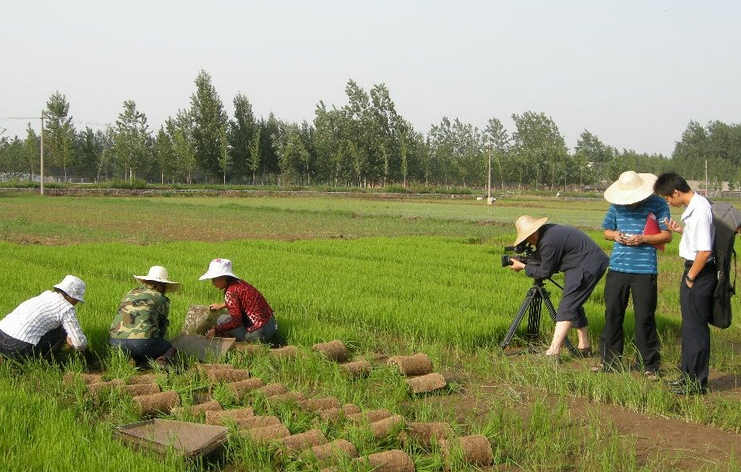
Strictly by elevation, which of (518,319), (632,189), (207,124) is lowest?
(518,319)

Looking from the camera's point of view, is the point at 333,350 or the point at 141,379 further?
the point at 333,350

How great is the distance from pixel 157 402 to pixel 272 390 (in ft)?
2.42

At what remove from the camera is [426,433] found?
171 inches

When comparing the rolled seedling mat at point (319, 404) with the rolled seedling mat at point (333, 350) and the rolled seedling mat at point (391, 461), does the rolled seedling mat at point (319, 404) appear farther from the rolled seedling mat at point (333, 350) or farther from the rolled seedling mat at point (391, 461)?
the rolled seedling mat at point (333, 350)

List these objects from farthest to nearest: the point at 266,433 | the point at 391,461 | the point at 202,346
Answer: the point at 202,346
the point at 266,433
the point at 391,461

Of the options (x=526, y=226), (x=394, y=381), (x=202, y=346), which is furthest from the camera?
(x=526, y=226)

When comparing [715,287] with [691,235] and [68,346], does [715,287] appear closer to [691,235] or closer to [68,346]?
[691,235]

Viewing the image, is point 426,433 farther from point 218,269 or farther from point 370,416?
point 218,269

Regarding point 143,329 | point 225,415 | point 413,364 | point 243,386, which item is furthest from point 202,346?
point 225,415

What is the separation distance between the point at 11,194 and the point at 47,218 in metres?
19.5

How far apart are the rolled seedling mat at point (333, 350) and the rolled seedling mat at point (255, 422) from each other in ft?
5.79

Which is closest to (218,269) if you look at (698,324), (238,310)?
(238,310)

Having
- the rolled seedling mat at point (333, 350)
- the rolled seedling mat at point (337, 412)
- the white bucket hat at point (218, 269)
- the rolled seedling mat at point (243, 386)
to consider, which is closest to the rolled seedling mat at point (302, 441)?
the rolled seedling mat at point (337, 412)

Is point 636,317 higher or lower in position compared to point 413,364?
higher
